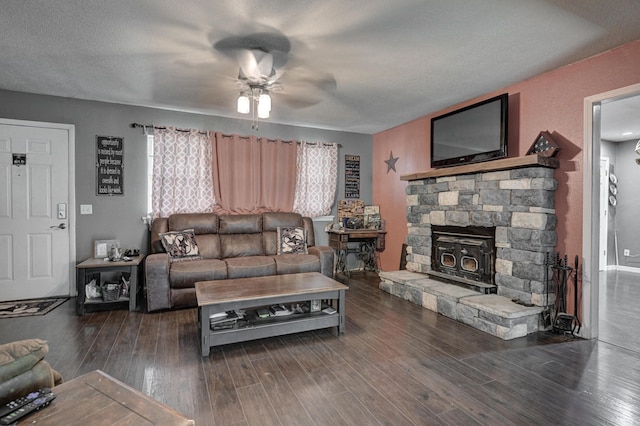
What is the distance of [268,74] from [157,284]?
97.4 inches

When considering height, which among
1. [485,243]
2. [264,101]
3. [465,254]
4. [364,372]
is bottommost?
[364,372]

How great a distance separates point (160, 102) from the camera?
4133 millimetres

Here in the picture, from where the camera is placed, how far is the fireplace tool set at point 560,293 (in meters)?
2.89

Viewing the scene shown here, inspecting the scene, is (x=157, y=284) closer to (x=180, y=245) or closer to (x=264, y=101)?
(x=180, y=245)

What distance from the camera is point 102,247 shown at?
397 cm

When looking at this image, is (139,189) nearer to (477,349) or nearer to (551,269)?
(477,349)

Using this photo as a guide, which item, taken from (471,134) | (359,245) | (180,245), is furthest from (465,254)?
(180,245)

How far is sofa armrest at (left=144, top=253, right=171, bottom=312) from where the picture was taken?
11.3ft

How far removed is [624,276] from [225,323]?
6.49 metres

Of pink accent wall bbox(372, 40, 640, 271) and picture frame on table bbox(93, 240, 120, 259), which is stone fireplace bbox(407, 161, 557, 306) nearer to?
pink accent wall bbox(372, 40, 640, 271)

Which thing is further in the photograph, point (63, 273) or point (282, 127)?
point (282, 127)

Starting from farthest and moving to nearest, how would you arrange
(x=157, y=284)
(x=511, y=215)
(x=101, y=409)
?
(x=157, y=284)
(x=511, y=215)
(x=101, y=409)

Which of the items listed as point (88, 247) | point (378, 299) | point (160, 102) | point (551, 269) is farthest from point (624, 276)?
point (88, 247)

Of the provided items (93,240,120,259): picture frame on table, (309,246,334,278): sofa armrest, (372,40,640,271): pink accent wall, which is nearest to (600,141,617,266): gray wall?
(372,40,640,271): pink accent wall
